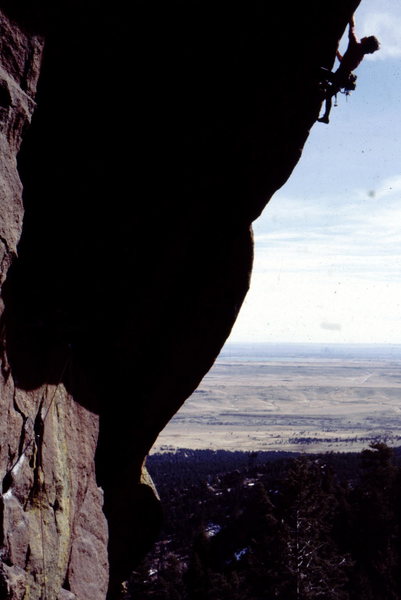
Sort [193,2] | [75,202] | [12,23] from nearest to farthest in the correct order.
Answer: [12,23] < [193,2] < [75,202]

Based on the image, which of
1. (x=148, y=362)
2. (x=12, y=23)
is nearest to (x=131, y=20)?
(x=12, y=23)

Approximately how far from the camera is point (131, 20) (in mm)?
8750

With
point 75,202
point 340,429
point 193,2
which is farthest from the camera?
point 340,429

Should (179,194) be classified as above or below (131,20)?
below

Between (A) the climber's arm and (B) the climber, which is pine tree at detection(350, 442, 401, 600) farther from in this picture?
(A) the climber's arm

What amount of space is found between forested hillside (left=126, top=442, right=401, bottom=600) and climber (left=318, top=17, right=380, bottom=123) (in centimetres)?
1717

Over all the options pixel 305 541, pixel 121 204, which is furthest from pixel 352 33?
pixel 305 541

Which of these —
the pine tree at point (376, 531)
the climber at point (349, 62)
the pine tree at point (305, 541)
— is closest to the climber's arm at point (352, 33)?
the climber at point (349, 62)

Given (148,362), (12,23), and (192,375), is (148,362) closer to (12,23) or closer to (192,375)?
(192,375)

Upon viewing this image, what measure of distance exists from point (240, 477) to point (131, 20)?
51478 millimetres

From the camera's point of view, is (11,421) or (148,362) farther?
(148,362)

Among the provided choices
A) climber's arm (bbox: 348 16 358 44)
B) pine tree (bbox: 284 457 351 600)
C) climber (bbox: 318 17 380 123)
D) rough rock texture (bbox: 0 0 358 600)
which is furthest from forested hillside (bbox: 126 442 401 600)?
climber's arm (bbox: 348 16 358 44)

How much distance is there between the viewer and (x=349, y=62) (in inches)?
355

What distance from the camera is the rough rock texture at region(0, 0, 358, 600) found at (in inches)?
299
